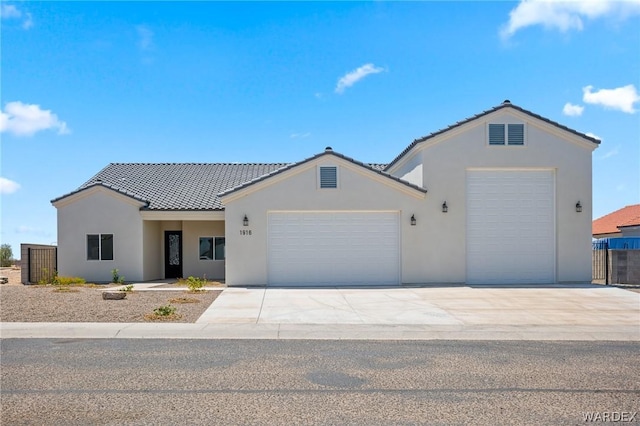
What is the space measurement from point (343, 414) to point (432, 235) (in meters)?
13.6

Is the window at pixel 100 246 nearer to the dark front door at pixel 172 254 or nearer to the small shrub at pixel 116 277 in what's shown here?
the small shrub at pixel 116 277

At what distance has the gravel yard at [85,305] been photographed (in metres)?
11.7

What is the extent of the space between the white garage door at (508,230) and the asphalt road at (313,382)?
9437mm

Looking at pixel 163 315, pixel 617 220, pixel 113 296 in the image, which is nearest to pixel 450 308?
pixel 163 315

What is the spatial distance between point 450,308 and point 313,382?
294 inches

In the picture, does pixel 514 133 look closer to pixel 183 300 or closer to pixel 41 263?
pixel 183 300

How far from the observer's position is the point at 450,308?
1333 centimetres

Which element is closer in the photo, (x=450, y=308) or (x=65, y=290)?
(x=450, y=308)

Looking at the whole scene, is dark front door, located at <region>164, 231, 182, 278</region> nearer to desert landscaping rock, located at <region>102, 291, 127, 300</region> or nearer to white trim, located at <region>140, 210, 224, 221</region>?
white trim, located at <region>140, 210, 224, 221</region>

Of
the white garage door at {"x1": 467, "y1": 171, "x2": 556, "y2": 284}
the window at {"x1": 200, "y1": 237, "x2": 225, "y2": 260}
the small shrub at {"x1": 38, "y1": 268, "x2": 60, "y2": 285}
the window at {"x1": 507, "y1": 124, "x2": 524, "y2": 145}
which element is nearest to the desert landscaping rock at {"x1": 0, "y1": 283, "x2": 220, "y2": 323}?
the small shrub at {"x1": 38, "y1": 268, "x2": 60, "y2": 285}

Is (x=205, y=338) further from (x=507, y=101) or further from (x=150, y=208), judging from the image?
(x=507, y=101)

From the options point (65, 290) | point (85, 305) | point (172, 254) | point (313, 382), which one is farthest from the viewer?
point (172, 254)

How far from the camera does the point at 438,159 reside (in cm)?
1862

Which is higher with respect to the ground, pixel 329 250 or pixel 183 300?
pixel 329 250
